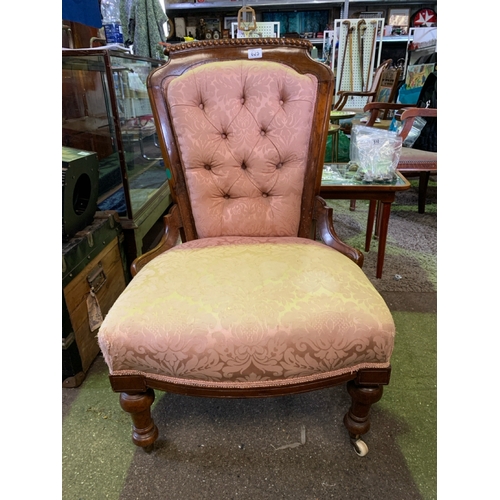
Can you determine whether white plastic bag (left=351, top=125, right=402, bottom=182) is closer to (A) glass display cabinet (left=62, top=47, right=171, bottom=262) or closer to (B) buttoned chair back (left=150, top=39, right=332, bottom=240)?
(B) buttoned chair back (left=150, top=39, right=332, bottom=240)

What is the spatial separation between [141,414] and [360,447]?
0.59m

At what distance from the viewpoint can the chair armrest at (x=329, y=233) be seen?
1.06m

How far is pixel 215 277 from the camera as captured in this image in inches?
35.5

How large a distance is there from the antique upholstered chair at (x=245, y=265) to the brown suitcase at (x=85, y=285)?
0.93 ft

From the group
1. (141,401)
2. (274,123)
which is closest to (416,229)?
(274,123)

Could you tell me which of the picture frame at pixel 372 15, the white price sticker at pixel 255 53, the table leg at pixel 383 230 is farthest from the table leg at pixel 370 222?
the picture frame at pixel 372 15

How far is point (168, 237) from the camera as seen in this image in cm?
116

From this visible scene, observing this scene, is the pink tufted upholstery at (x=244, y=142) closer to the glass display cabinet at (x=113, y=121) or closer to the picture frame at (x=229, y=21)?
the glass display cabinet at (x=113, y=121)

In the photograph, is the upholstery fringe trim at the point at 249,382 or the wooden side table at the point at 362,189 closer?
the upholstery fringe trim at the point at 249,382

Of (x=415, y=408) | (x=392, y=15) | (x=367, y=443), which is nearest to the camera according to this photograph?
(x=367, y=443)

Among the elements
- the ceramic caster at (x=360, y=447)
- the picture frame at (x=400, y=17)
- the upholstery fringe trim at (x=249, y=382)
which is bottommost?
the ceramic caster at (x=360, y=447)

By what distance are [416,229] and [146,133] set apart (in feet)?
6.05

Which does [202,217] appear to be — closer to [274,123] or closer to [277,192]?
[277,192]

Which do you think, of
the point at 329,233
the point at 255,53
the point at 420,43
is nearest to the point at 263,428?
the point at 329,233
